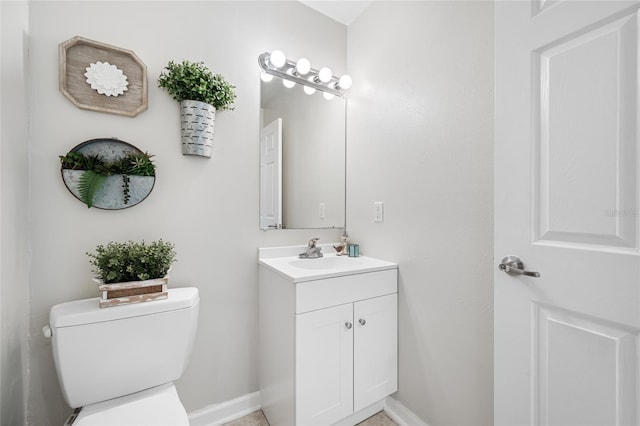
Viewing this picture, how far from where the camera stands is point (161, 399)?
1074 millimetres

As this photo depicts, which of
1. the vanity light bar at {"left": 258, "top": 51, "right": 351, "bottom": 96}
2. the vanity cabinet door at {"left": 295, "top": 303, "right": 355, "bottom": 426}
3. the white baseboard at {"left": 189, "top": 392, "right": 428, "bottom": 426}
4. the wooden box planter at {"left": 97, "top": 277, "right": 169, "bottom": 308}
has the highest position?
the vanity light bar at {"left": 258, "top": 51, "right": 351, "bottom": 96}

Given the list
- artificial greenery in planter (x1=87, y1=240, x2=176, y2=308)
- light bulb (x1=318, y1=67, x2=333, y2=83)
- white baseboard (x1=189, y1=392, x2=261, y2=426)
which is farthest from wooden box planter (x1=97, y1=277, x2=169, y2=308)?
light bulb (x1=318, y1=67, x2=333, y2=83)

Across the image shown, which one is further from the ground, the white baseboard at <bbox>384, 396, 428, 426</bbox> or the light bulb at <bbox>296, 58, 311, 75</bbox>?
the light bulb at <bbox>296, 58, 311, 75</bbox>

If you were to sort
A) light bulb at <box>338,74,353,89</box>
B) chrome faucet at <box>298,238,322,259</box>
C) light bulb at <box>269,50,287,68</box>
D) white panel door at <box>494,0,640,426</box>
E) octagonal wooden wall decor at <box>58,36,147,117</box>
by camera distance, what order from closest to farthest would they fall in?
white panel door at <box>494,0,640,426</box>, octagonal wooden wall decor at <box>58,36,147,117</box>, light bulb at <box>269,50,287,68</box>, chrome faucet at <box>298,238,322,259</box>, light bulb at <box>338,74,353,89</box>

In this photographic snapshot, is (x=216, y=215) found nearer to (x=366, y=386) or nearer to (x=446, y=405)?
(x=366, y=386)

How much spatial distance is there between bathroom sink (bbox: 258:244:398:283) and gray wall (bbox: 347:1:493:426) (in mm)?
129

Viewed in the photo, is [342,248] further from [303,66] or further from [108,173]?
[108,173]

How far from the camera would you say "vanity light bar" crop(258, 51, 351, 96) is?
1.64 m

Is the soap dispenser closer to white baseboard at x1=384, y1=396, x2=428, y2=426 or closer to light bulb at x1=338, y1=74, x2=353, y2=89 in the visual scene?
white baseboard at x1=384, y1=396, x2=428, y2=426

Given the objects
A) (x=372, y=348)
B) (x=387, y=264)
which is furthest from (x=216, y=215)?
(x=372, y=348)

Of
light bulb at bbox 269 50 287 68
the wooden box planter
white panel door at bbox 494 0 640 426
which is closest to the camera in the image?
white panel door at bbox 494 0 640 426

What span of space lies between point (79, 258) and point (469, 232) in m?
1.68

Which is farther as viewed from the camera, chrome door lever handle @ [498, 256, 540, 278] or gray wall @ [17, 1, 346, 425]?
gray wall @ [17, 1, 346, 425]

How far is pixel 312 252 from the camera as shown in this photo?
5.69 feet
